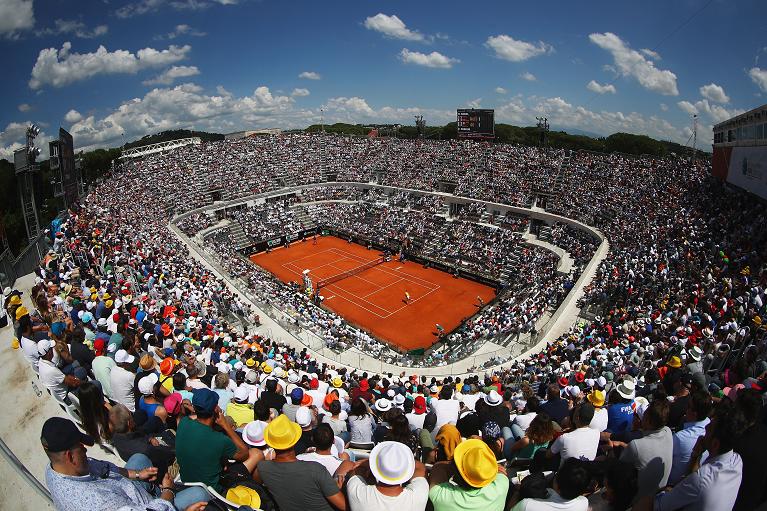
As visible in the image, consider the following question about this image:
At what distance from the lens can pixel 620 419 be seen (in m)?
6.62

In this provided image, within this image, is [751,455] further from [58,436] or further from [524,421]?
[58,436]

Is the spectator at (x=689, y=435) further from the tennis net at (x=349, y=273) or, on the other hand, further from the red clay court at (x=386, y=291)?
the tennis net at (x=349, y=273)

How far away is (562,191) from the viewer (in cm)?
4028

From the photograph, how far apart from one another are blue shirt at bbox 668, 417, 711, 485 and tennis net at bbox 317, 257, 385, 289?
32.1 metres

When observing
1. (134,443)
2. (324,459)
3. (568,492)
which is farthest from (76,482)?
(568,492)

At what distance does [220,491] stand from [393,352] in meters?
19.6

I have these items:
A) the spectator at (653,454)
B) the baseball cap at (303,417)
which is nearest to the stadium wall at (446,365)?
the baseball cap at (303,417)

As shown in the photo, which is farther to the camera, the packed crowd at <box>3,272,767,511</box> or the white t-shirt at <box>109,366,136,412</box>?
the white t-shirt at <box>109,366,136,412</box>

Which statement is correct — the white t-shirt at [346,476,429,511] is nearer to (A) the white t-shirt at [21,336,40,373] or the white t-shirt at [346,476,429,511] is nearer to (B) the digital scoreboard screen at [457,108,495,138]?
(A) the white t-shirt at [21,336,40,373]

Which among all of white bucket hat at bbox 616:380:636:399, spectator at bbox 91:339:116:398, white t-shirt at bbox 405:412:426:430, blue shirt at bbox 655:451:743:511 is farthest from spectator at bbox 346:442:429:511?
spectator at bbox 91:339:116:398

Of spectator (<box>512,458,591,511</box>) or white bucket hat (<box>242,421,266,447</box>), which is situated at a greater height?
spectator (<box>512,458,591,511</box>)

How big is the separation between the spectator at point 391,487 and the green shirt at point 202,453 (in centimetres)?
164

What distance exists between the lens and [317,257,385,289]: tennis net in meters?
36.8

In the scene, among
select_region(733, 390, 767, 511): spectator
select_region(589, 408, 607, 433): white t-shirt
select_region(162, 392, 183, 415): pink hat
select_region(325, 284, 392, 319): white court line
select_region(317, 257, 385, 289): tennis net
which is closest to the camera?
select_region(733, 390, 767, 511): spectator
